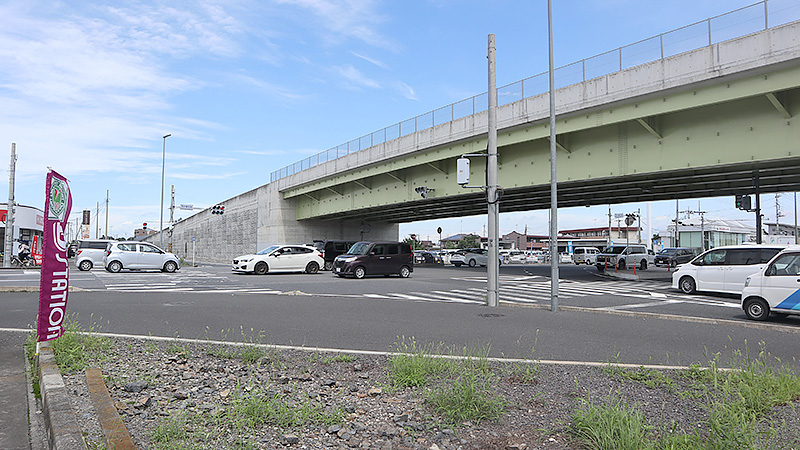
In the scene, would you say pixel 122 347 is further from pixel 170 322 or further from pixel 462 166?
pixel 462 166

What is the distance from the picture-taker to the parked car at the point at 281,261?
92.9 ft

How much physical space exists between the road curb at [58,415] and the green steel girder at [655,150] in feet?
65.9

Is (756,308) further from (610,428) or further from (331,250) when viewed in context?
(331,250)

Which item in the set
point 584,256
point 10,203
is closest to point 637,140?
point 10,203

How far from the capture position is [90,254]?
30.3 metres

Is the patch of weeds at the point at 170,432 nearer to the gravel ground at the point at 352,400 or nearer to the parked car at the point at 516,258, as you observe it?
the gravel ground at the point at 352,400

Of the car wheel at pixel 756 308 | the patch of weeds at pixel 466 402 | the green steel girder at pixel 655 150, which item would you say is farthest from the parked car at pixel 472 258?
the patch of weeds at pixel 466 402

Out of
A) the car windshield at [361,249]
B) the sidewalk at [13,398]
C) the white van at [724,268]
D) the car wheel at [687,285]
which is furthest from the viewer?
the car windshield at [361,249]

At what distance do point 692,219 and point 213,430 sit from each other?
114 metres

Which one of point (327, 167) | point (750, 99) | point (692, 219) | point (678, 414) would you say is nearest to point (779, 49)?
point (750, 99)

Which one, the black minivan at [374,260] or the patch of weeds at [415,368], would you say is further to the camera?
the black minivan at [374,260]

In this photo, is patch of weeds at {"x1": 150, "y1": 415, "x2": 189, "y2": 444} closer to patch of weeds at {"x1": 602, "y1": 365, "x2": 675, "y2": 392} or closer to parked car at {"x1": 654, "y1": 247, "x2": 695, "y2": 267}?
patch of weeds at {"x1": 602, "y1": 365, "x2": 675, "y2": 392}

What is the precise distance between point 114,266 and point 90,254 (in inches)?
196

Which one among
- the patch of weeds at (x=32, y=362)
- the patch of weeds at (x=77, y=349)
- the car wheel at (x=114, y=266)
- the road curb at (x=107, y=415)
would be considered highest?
the car wheel at (x=114, y=266)
